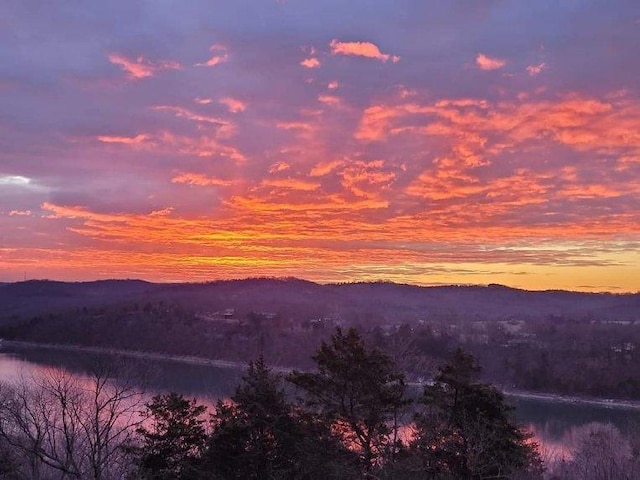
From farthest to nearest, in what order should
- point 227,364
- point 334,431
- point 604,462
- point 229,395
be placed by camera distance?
point 227,364, point 229,395, point 604,462, point 334,431

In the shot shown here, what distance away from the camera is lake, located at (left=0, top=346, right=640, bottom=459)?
27.4m

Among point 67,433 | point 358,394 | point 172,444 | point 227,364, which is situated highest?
point 358,394

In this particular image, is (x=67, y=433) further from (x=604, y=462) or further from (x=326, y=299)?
(x=326, y=299)

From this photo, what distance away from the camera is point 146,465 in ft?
35.6

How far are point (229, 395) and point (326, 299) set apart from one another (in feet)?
239

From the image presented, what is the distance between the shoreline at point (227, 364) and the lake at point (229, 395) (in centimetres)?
137

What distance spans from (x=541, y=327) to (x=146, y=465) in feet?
232

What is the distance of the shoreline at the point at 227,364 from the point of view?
42.1 m

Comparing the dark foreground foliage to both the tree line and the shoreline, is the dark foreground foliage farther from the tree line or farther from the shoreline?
the shoreline

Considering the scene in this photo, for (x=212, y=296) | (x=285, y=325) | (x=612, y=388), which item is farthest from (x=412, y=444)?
(x=212, y=296)

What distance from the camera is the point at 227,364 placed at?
190ft

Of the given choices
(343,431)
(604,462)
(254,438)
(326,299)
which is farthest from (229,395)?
(326,299)

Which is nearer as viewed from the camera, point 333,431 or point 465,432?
point 465,432

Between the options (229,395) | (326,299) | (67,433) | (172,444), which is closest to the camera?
(67,433)
